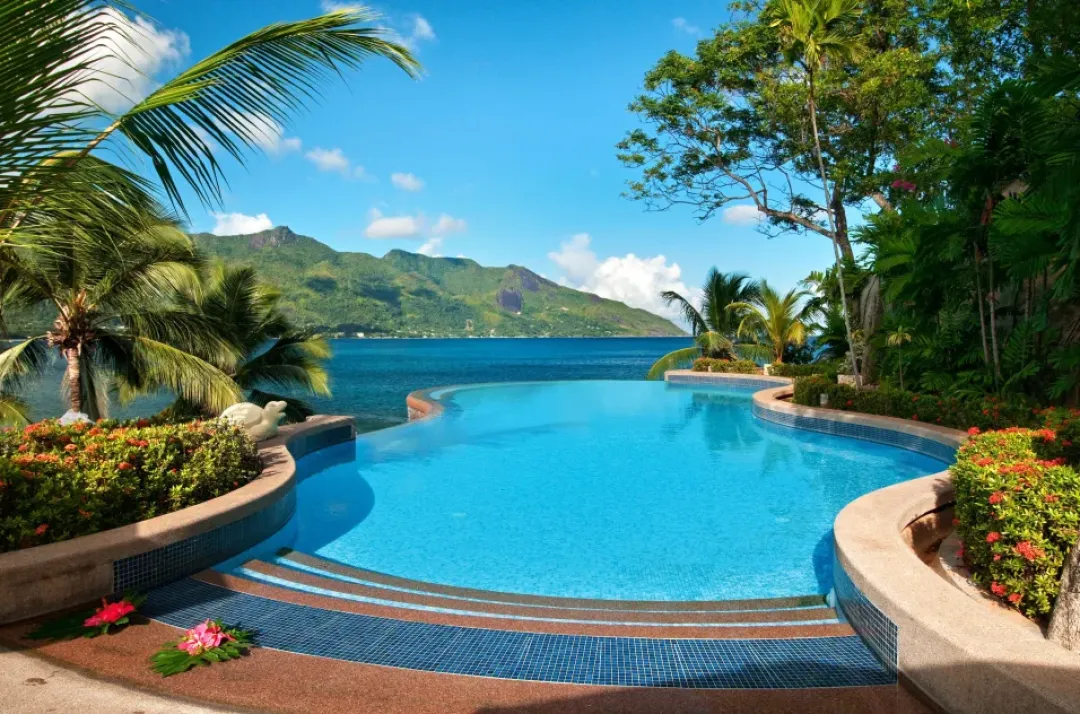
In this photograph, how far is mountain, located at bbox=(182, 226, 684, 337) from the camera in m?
112

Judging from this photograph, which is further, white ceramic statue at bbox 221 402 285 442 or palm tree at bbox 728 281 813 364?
palm tree at bbox 728 281 813 364

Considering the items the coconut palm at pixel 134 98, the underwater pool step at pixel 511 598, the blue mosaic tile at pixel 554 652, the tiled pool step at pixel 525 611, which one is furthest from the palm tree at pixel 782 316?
the coconut palm at pixel 134 98

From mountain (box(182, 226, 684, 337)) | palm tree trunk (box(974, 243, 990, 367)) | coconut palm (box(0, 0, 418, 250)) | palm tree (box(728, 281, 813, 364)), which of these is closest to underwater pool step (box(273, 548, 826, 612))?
coconut palm (box(0, 0, 418, 250))

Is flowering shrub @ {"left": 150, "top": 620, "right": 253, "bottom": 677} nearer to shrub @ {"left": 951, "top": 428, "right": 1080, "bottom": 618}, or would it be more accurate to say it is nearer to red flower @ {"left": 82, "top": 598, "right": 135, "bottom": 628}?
red flower @ {"left": 82, "top": 598, "right": 135, "bottom": 628}

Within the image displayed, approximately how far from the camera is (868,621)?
3.29 meters

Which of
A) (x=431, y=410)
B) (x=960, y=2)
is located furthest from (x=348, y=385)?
A: (x=960, y=2)

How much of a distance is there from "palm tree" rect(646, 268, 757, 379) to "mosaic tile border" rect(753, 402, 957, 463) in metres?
7.49

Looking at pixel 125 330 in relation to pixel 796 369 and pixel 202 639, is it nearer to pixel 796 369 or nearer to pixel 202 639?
pixel 202 639

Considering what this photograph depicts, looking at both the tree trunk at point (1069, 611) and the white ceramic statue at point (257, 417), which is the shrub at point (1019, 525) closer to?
the tree trunk at point (1069, 611)

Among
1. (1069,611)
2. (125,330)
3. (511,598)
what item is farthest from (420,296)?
(1069,611)

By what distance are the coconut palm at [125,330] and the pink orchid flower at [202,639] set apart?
591 centimetres

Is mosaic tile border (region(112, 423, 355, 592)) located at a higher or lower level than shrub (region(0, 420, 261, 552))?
lower

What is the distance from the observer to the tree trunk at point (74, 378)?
789 cm

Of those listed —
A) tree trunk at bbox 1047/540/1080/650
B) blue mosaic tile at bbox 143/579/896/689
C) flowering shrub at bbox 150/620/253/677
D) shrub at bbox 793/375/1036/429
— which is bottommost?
blue mosaic tile at bbox 143/579/896/689
